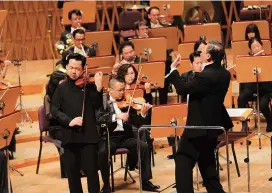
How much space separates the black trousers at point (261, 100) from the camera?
342 inches

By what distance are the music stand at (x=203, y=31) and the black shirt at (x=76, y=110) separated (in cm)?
342

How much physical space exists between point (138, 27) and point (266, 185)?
3.37m

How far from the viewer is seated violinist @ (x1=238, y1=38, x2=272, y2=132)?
8570 millimetres

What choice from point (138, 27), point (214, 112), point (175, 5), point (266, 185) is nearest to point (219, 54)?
point (214, 112)

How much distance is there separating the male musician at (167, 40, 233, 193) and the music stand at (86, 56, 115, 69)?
2.53 meters

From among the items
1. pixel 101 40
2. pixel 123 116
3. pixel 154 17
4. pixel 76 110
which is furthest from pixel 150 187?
pixel 154 17

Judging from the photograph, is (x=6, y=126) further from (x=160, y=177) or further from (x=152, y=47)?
(x=152, y=47)

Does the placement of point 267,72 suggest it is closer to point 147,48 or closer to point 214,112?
point 147,48

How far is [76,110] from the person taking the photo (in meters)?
6.30

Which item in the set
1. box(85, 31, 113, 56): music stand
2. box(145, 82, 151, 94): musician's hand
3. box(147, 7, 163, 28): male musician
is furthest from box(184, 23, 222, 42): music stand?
box(145, 82, 151, 94): musician's hand

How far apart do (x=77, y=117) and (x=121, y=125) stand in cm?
99

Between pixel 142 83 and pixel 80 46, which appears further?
pixel 80 46

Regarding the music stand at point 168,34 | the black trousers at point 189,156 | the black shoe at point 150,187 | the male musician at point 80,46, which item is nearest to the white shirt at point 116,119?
the black shoe at point 150,187

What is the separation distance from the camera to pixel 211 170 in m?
→ 6.01
